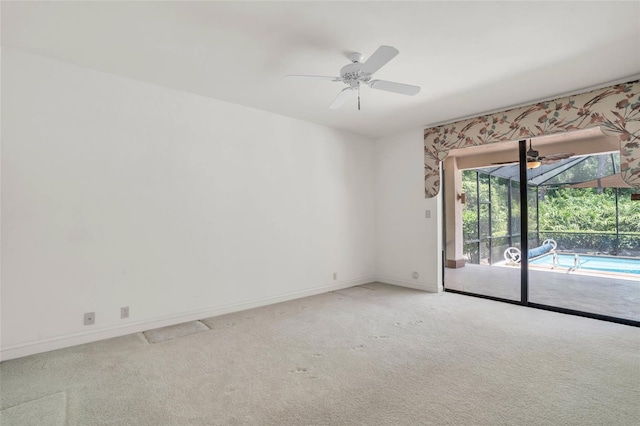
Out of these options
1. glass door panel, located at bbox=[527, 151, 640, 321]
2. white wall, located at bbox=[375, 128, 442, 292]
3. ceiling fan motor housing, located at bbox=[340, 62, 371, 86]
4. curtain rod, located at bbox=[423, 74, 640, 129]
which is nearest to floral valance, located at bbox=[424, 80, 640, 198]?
curtain rod, located at bbox=[423, 74, 640, 129]

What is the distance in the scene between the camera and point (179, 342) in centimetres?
297

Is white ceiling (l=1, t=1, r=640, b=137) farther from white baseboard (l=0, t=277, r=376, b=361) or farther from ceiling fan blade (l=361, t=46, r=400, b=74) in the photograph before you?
white baseboard (l=0, t=277, r=376, b=361)

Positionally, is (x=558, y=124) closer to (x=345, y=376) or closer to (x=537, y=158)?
(x=537, y=158)

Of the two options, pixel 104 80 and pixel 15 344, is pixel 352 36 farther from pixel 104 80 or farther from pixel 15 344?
pixel 15 344

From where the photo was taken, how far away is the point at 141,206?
327cm

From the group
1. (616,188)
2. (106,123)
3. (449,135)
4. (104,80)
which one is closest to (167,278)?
(106,123)

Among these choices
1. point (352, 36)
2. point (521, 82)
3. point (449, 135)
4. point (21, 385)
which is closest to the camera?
point (21, 385)

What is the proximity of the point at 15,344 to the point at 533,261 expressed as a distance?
556cm

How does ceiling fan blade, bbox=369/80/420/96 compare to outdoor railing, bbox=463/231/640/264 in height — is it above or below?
above

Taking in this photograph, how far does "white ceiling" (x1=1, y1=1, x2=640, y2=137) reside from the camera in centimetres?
215

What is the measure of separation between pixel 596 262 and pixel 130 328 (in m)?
5.40

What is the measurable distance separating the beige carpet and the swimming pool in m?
0.90

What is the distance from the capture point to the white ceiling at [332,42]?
84.7 inches

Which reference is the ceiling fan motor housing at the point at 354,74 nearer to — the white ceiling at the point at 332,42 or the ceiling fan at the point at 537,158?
the white ceiling at the point at 332,42
